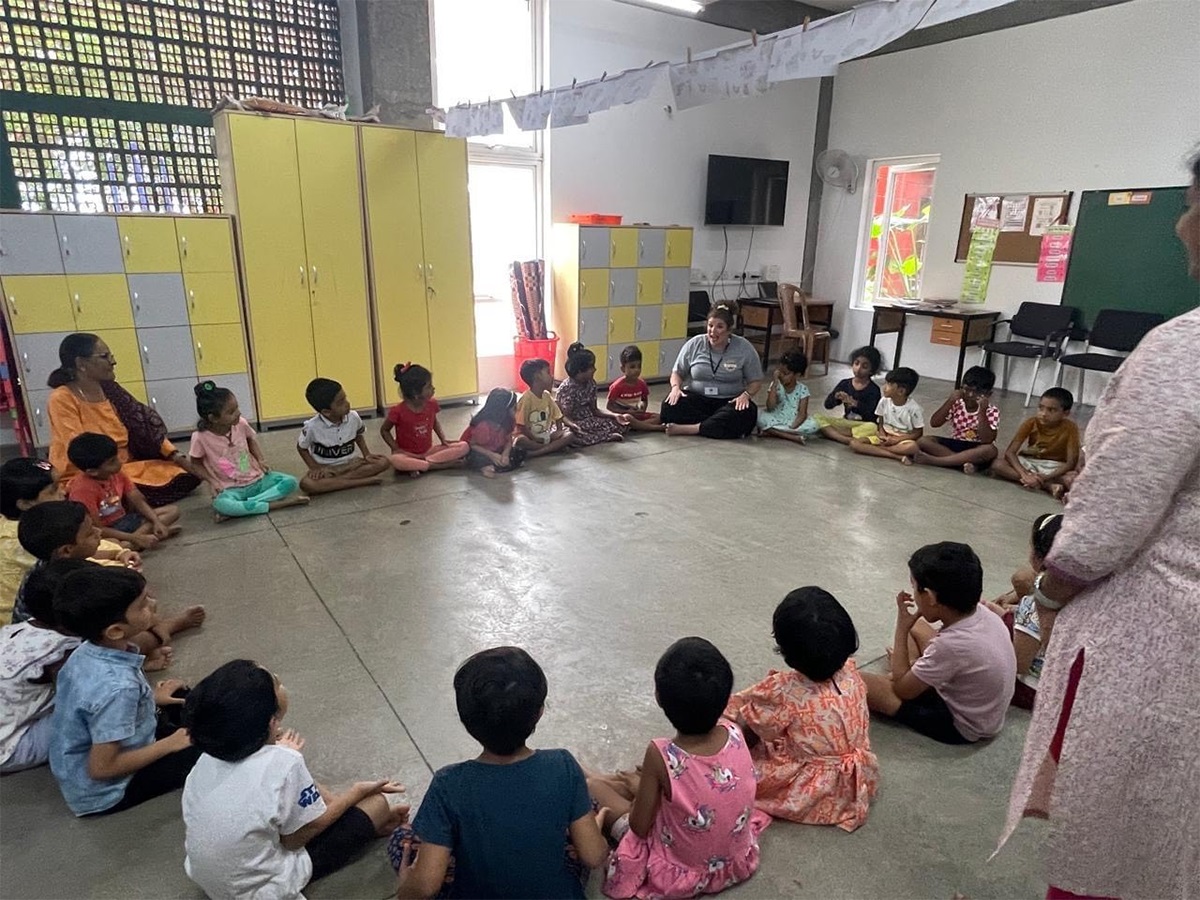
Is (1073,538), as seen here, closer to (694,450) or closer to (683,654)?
(683,654)

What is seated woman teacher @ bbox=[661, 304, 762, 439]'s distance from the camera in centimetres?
540

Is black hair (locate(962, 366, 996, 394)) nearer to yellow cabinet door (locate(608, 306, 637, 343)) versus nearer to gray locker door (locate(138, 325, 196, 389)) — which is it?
yellow cabinet door (locate(608, 306, 637, 343))

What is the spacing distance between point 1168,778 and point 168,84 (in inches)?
249

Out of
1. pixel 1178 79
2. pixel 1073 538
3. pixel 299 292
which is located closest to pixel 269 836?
pixel 1073 538

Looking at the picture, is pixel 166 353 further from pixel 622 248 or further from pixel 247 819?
pixel 247 819

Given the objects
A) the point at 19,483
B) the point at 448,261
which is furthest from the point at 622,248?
the point at 19,483

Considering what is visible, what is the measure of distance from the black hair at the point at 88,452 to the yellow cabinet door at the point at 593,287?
4415 millimetres

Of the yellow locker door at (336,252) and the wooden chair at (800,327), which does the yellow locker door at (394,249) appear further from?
the wooden chair at (800,327)

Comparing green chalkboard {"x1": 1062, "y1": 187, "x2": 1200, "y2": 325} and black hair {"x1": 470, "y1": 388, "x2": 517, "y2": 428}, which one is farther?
green chalkboard {"x1": 1062, "y1": 187, "x2": 1200, "y2": 325}

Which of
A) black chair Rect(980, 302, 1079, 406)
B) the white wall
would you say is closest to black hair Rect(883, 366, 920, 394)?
black chair Rect(980, 302, 1079, 406)

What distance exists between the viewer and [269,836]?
1.47m

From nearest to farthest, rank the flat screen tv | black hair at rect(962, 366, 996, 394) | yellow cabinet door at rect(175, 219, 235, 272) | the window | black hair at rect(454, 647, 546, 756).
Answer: black hair at rect(454, 647, 546, 756), black hair at rect(962, 366, 996, 394), yellow cabinet door at rect(175, 219, 235, 272), the flat screen tv, the window

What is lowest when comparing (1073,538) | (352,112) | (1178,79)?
(1073,538)

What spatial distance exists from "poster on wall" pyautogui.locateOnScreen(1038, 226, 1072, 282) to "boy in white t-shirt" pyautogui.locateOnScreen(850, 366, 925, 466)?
2933 mm
